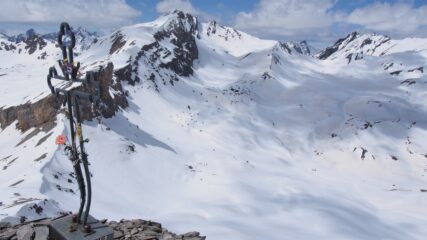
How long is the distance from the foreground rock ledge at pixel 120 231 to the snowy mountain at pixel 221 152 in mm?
8992

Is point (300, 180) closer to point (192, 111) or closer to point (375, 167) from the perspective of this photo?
point (375, 167)

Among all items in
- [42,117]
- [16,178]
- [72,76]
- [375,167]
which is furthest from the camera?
[375,167]

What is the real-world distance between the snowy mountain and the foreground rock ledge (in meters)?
8.99

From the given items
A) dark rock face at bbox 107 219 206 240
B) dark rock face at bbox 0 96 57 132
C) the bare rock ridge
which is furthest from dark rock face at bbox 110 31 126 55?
dark rock face at bbox 107 219 206 240

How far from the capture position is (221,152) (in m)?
82.0

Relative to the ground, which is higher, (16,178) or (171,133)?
(171,133)

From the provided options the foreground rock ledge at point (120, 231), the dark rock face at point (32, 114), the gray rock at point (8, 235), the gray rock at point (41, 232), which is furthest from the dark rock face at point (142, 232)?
the dark rock face at point (32, 114)

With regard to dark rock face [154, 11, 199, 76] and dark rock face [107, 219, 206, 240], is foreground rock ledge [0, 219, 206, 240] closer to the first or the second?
dark rock face [107, 219, 206, 240]

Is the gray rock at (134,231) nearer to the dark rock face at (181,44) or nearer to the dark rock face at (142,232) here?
the dark rock face at (142,232)

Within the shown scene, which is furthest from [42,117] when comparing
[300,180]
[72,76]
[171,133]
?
[72,76]

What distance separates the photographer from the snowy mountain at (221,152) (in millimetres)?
46750

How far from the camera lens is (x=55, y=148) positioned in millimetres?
50969

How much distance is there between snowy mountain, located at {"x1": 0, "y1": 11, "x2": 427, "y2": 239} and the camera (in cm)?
4675

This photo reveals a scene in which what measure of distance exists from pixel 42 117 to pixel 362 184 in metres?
57.0
